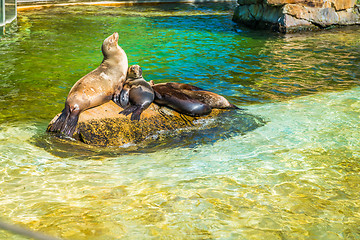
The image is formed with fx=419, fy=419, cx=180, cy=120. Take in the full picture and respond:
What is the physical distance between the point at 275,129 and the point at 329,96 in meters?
2.39

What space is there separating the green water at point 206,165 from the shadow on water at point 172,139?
0.06 ft

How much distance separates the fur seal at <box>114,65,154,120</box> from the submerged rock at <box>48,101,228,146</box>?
0.08 m

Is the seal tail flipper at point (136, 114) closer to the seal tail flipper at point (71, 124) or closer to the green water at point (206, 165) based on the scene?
the green water at point (206, 165)

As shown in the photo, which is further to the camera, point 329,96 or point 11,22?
point 11,22

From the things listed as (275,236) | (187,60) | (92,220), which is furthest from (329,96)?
(92,220)

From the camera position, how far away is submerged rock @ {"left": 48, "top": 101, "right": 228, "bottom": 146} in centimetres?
484

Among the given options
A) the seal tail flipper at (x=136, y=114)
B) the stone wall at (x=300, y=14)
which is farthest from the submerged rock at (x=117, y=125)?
the stone wall at (x=300, y=14)

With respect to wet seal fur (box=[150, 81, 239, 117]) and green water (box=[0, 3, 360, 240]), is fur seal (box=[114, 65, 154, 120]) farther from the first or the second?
green water (box=[0, 3, 360, 240])

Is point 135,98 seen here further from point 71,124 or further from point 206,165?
point 206,165

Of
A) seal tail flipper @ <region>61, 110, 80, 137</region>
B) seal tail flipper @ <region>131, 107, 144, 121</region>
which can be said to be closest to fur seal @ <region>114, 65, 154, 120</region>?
seal tail flipper @ <region>131, 107, 144, 121</region>

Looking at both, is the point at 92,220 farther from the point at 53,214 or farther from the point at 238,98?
the point at 238,98

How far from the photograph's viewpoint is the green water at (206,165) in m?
3.32

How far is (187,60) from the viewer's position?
10.7 metres

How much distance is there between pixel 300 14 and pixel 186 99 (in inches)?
442
